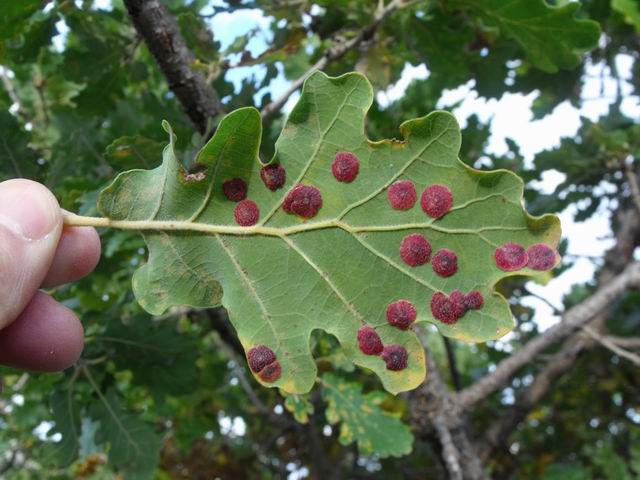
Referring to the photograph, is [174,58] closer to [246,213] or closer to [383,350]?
[246,213]

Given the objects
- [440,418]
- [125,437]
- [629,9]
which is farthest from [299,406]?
[629,9]

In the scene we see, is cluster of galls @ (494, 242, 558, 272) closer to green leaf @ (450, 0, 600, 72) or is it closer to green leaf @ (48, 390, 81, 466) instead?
green leaf @ (450, 0, 600, 72)

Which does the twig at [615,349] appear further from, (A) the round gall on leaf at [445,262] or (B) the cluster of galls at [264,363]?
(B) the cluster of galls at [264,363]

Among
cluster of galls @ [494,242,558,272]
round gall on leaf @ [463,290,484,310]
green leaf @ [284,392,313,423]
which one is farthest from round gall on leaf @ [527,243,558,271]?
green leaf @ [284,392,313,423]

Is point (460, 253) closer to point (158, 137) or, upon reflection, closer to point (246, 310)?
point (246, 310)

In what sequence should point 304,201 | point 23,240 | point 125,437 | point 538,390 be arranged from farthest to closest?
1. point 538,390
2. point 125,437
3. point 304,201
4. point 23,240

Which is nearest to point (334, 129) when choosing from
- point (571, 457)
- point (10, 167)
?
point (10, 167)
